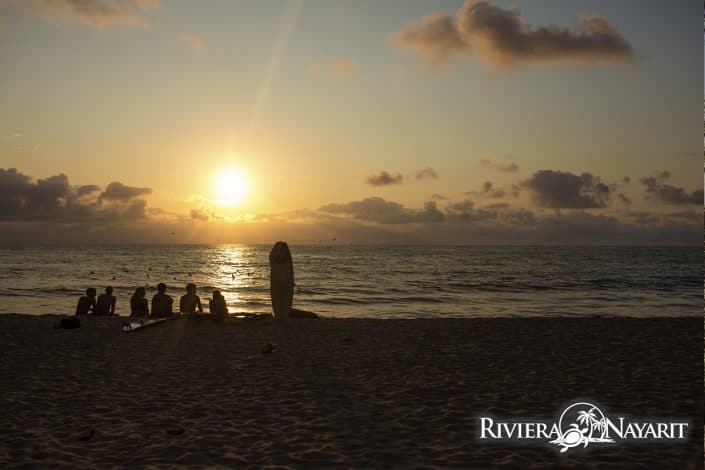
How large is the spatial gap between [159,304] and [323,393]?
10542 millimetres

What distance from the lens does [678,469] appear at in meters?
5.62

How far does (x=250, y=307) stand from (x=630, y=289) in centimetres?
3254

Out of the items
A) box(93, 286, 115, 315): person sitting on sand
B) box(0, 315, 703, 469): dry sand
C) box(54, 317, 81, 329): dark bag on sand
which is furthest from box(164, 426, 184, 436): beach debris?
box(93, 286, 115, 315): person sitting on sand

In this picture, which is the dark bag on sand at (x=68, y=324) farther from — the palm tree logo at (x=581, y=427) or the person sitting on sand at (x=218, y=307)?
the palm tree logo at (x=581, y=427)

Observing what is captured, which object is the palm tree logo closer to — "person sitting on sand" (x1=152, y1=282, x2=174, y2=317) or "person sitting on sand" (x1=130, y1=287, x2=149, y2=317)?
"person sitting on sand" (x1=152, y1=282, x2=174, y2=317)

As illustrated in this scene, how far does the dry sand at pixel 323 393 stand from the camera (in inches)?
240

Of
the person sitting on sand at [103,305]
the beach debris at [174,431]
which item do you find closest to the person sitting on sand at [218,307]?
the person sitting on sand at [103,305]

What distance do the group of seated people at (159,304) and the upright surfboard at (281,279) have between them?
1.77 metres

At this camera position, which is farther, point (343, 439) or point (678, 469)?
point (343, 439)

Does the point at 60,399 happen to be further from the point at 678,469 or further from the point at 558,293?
the point at 558,293

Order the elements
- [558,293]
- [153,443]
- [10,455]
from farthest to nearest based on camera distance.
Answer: [558,293], [153,443], [10,455]

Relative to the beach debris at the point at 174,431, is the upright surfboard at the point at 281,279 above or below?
above

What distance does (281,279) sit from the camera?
56.3 ft

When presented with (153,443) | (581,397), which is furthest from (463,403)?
(153,443)
